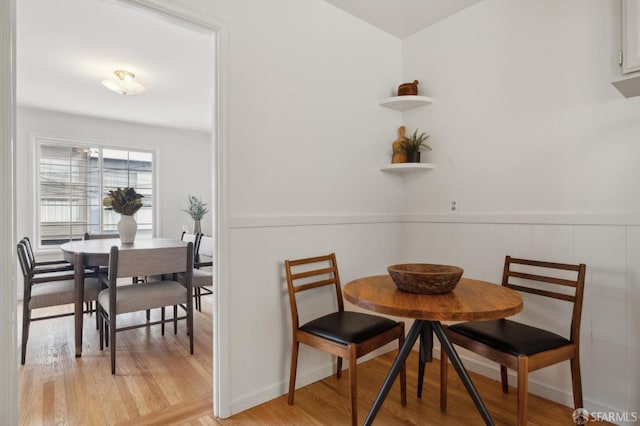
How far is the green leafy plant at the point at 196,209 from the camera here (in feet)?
18.9

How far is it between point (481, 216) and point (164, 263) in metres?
2.31

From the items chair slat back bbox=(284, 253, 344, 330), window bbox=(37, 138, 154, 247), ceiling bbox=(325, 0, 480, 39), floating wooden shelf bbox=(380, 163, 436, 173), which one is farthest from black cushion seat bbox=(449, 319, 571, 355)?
window bbox=(37, 138, 154, 247)

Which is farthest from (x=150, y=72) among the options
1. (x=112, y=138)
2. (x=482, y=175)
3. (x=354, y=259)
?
(x=482, y=175)

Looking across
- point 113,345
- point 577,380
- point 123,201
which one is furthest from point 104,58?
point 577,380

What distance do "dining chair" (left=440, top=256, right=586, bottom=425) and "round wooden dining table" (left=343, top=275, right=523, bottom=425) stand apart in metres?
0.20

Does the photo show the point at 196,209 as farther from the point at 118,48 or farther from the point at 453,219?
the point at 453,219

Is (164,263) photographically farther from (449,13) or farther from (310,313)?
(449,13)

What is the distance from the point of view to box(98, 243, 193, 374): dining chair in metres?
2.46

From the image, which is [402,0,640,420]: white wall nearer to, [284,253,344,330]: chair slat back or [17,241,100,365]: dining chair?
[284,253,344,330]: chair slat back

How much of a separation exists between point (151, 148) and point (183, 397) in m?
4.41

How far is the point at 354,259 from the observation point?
2508 mm

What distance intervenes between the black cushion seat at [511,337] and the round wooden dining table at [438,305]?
8.5 inches

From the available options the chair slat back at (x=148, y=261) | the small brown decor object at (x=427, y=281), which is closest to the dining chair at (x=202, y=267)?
the chair slat back at (x=148, y=261)

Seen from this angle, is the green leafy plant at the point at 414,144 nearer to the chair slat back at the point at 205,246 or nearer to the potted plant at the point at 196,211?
the chair slat back at the point at 205,246
